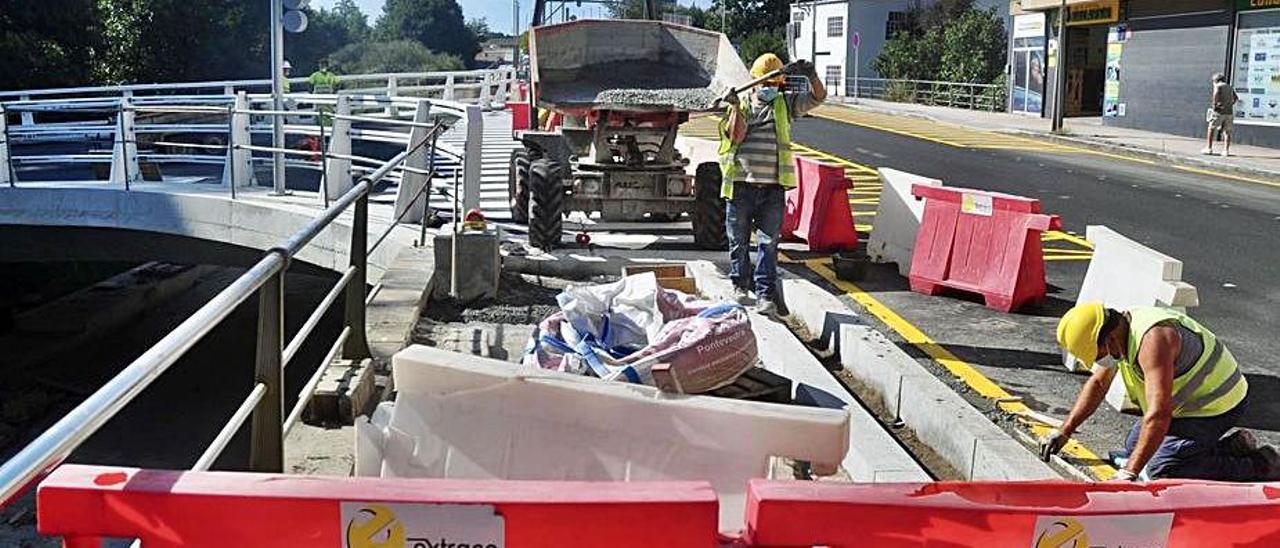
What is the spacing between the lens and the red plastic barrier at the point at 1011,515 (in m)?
2.67

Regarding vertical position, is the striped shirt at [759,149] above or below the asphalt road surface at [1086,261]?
above

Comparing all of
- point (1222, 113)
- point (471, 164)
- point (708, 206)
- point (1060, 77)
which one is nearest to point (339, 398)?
point (708, 206)

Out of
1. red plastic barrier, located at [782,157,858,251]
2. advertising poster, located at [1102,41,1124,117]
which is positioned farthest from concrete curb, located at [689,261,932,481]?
advertising poster, located at [1102,41,1124,117]

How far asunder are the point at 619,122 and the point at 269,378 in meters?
7.30

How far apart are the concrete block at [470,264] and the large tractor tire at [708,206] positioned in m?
2.61

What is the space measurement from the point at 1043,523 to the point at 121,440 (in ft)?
46.4

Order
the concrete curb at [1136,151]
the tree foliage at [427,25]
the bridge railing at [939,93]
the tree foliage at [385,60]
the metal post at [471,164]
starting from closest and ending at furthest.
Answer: the metal post at [471,164], the concrete curb at [1136,151], the bridge railing at [939,93], the tree foliage at [385,60], the tree foliage at [427,25]

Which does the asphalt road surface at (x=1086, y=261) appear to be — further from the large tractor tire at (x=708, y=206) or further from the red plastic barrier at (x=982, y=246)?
the large tractor tire at (x=708, y=206)

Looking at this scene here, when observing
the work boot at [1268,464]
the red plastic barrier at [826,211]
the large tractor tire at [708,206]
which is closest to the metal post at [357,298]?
the work boot at [1268,464]

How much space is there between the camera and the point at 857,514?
105 inches

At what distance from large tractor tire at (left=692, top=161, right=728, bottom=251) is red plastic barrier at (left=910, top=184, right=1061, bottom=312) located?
195cm

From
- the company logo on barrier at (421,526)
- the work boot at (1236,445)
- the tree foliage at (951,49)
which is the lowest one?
the work boot at (1236,445)

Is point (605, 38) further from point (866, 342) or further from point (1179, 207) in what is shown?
point (1179, 207)

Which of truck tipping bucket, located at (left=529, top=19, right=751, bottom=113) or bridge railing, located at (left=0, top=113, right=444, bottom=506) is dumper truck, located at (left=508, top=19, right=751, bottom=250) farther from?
bridge railing, located at (left=0, top=113, right=444, bottom=506)
